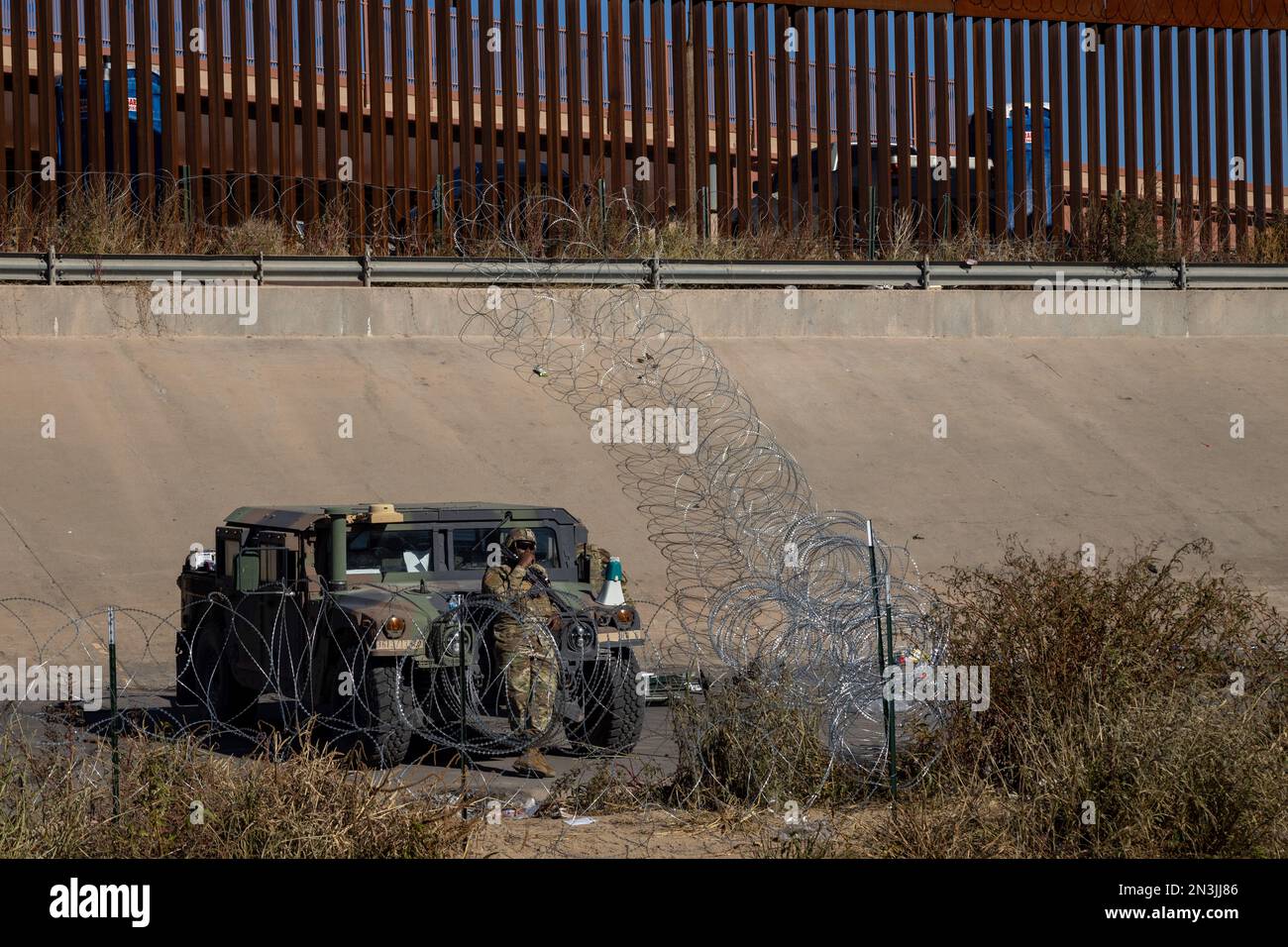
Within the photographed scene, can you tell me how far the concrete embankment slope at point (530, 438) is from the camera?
17.3 meters

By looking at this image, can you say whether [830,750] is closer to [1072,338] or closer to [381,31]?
[1072,338]

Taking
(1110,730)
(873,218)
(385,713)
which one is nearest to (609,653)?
(385,713)

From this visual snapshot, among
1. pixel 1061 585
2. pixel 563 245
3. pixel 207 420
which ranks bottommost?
pixel 1061 585

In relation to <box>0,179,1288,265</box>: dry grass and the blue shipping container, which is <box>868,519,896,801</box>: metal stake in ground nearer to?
<box>0,179,1288,265</box>: dry grass

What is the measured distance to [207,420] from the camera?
1906 centimetres

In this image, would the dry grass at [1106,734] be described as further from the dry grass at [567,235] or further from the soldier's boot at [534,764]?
the dry grass at [567,235]

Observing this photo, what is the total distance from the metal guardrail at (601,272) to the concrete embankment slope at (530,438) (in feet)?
1.58

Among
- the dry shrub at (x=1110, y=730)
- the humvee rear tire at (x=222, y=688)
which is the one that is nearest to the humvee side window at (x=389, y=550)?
the humvee rear tire at (x=222, y=688)

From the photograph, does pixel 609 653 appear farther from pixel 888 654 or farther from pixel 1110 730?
pixel 1110 730

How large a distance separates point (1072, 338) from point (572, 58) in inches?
341

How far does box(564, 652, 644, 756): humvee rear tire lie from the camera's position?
32.9 ft

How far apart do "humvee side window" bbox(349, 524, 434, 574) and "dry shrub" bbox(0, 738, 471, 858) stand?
11.0 ft
